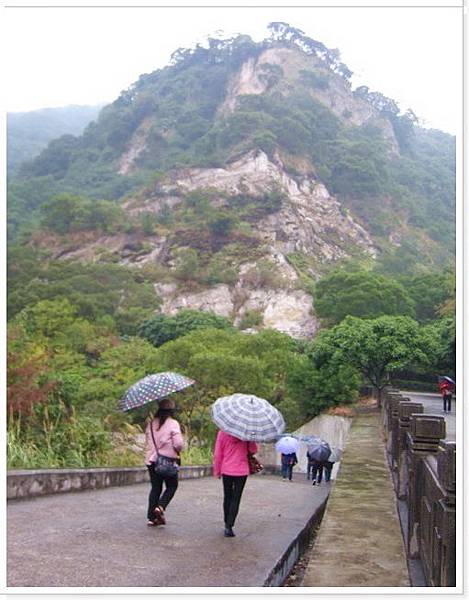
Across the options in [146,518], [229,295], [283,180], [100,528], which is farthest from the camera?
[283,180]

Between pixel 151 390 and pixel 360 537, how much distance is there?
1.92 m

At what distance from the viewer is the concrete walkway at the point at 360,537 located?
13.1 ft

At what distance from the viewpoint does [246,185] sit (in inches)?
2525

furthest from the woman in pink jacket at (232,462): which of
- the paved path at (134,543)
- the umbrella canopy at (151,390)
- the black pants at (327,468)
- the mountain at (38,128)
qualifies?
the mountain at (38,128)

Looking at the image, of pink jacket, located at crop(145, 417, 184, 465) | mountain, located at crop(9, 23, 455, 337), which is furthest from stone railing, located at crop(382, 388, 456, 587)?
mountain, located at crop(9, 23, 455, 337)

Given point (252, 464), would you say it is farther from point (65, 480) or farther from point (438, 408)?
point (438, 408)

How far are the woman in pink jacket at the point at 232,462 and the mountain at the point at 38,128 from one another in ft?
291

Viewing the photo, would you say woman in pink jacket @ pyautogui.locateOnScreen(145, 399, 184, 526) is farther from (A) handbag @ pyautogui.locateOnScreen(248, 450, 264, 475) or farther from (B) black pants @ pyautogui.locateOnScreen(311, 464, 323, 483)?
(B) black pants @ pyautogui.locateOnScreen(311, 464, 323, 483)

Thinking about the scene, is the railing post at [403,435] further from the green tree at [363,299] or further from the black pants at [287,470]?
the green tree at [363,299]

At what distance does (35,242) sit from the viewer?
5759 centimetres
